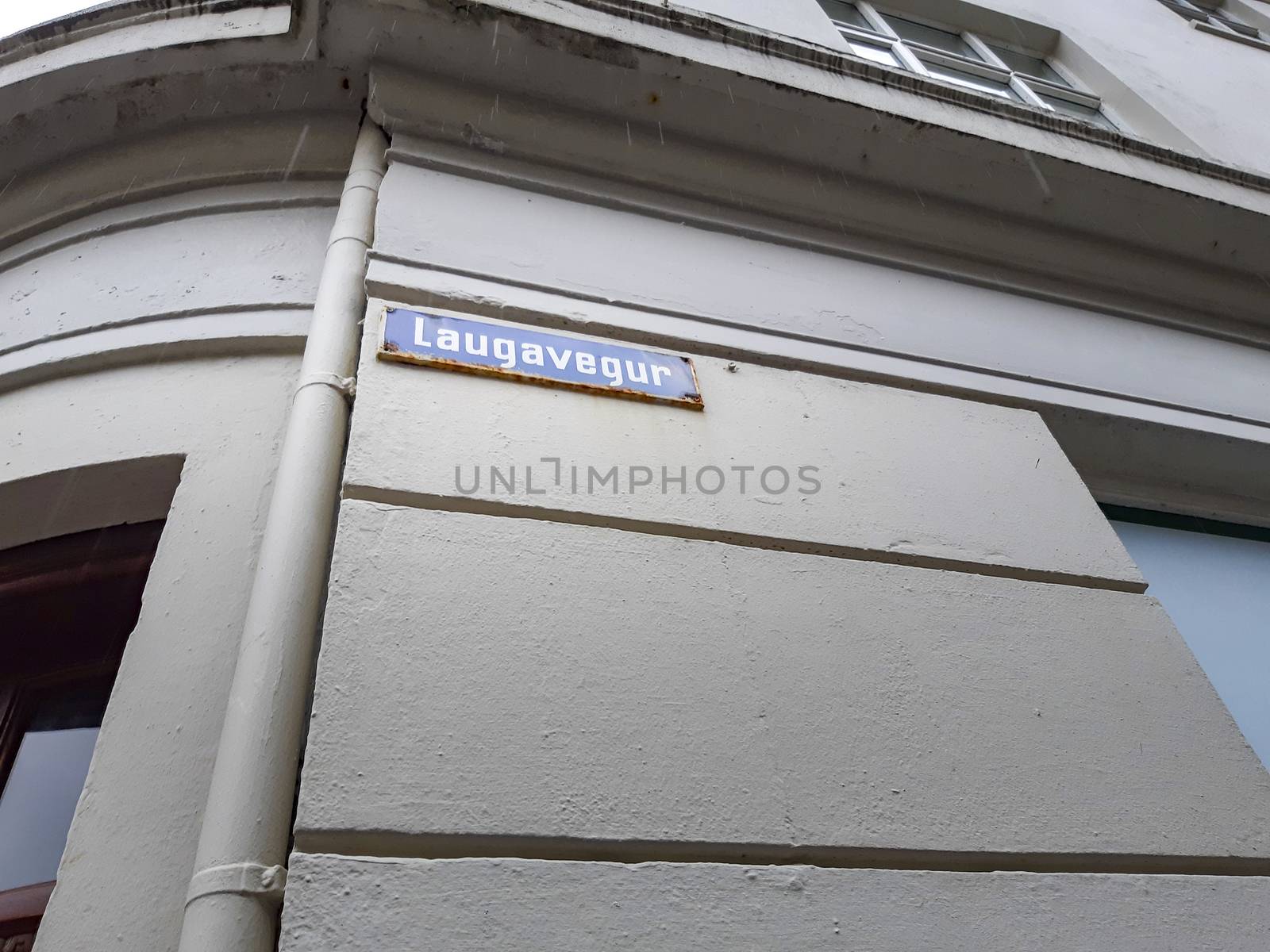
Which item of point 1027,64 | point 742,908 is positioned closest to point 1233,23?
point 1027,64

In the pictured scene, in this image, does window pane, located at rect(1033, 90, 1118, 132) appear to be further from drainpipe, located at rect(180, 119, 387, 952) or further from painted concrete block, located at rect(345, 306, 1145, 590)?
drainpipe, located at rect(180, 119, 387, 952)

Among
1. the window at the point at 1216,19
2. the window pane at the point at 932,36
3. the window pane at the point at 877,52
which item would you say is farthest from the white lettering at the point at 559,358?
the window at the point at 1216,19

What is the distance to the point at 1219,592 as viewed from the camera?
257 cm

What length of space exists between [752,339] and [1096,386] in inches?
51.6

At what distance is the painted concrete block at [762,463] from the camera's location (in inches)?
66.2

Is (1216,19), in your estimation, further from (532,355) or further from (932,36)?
(532,355)

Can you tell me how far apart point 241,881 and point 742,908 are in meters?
0.74

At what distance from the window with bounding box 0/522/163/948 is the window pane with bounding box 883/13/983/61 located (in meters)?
5.43

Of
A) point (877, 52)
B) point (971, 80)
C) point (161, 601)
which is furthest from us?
point (971, 80)

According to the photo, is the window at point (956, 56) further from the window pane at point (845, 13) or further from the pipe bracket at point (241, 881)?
the pipe bracket at point (241, 881)

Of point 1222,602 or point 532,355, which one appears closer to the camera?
point 532,355

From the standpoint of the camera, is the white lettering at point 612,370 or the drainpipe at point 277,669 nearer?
the drainpipe at point 277,669

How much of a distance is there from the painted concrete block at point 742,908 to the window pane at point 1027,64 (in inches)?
223

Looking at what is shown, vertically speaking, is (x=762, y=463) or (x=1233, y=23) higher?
(x=1233, y=23)
